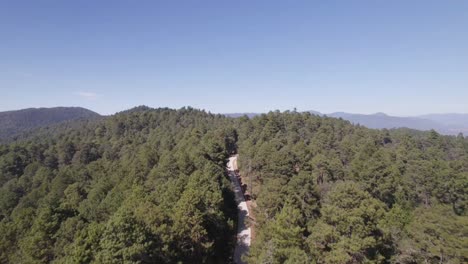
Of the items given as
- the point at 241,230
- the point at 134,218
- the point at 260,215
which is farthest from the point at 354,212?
the point at 134,218

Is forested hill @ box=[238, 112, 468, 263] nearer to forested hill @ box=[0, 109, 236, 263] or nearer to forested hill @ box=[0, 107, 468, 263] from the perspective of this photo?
forested hill @ box=[0, 107, 468, 263]

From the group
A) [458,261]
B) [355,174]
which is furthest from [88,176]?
[458,261]

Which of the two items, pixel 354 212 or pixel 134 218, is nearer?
pixel 134 218

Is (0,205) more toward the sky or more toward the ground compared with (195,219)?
more toward the ground

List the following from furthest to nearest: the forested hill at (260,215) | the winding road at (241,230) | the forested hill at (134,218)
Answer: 1. the winding road at (241,230)
2. the forested hill at (260,215)
3. the forested hill at (134,218)

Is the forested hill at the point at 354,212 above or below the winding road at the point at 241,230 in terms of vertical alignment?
above

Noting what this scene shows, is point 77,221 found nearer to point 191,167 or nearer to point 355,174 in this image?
point 191,167

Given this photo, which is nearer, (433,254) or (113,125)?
(433,254)

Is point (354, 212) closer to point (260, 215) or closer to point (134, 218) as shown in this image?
point (260, 215)

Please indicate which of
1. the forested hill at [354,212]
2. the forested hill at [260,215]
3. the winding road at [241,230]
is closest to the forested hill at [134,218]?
A: the forested hill at [260,215]

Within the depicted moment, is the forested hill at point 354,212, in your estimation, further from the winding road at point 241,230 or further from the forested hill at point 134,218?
the forested hill at point 134,218

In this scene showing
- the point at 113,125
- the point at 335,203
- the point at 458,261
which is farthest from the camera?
the point at 113,125
